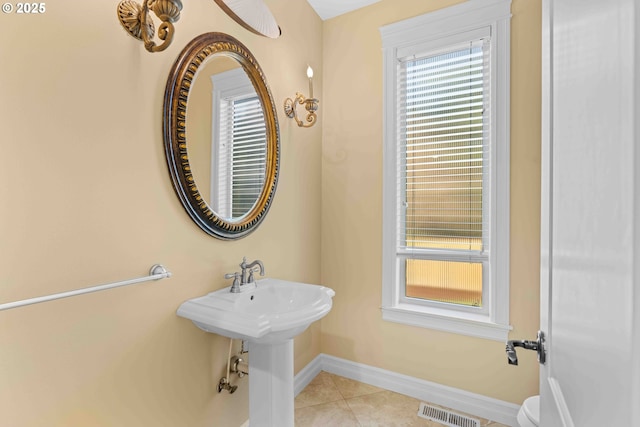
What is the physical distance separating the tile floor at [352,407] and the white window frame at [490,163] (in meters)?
0.49

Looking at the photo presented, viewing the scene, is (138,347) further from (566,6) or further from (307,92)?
(307,92)

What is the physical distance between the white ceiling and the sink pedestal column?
7.12 ft

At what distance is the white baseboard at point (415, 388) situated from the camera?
1790 mm

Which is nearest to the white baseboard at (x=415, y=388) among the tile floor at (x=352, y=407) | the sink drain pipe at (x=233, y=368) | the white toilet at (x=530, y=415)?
the tile floor at (x=352, y=407)

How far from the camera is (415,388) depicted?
200cm

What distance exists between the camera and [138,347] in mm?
1127

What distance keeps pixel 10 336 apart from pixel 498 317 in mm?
Answer: 2114

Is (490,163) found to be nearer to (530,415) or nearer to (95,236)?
(530,415)

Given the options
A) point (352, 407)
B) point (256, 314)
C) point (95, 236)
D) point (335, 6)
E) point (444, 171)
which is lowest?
point (352, 407)

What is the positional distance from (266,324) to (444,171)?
4.84ft

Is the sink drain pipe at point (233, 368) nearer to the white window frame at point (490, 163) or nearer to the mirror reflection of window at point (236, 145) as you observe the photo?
→ the mirror reflection of window at point (236, 145)

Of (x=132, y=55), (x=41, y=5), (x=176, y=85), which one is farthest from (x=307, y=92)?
(x=41, y=5)

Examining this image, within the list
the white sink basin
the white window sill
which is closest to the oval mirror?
the white sink basin

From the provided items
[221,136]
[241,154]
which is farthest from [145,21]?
[241,154]
